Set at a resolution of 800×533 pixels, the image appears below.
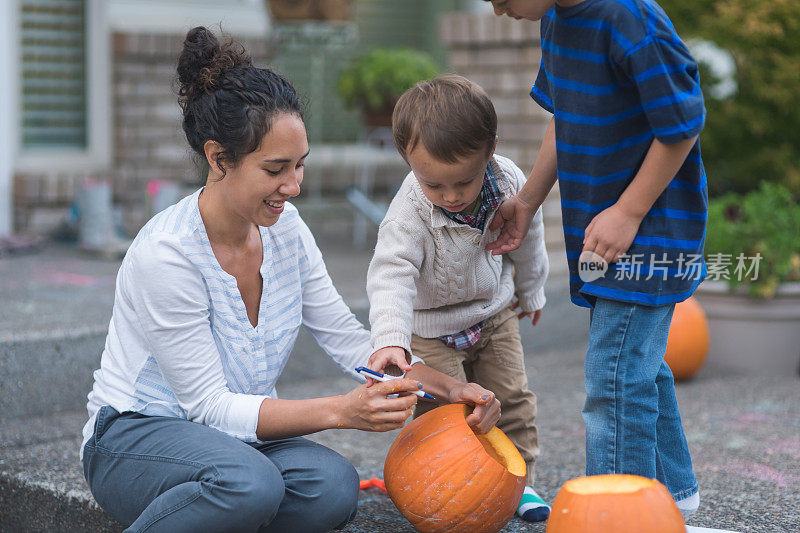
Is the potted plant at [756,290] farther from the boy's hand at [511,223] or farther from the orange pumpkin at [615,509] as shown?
the orange pumpkin at [615,509]

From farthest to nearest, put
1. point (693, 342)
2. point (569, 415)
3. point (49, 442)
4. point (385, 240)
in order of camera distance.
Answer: point (693, 342), point (569, 415), point (49, 442), point (385, 240)

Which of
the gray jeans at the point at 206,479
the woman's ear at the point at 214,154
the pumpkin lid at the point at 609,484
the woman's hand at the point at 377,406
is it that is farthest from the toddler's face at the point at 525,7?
the gray jeans at the point at 206,479

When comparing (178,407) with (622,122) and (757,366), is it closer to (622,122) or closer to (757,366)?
(622,122)

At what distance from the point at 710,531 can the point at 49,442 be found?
81.6 inches

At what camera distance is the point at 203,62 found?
2.34 meters

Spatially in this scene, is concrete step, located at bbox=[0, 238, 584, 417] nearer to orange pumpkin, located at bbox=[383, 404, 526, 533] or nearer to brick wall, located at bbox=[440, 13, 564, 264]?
brick wall, located at bbox=[440, 13, 564, 264]

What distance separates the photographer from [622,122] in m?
2.16

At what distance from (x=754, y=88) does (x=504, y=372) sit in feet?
12.0

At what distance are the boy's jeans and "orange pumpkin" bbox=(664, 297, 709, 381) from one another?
1949 mm

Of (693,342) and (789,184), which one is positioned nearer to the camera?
(693,342)

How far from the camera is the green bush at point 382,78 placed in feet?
20.1

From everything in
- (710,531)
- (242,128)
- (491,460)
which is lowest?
(710,531)

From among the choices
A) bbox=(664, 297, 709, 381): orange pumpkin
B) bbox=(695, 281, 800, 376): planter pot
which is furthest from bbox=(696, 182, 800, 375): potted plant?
bbox=(664, 297, 709, 381): orange pumpkin

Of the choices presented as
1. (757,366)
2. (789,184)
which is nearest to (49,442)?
(757,366)
